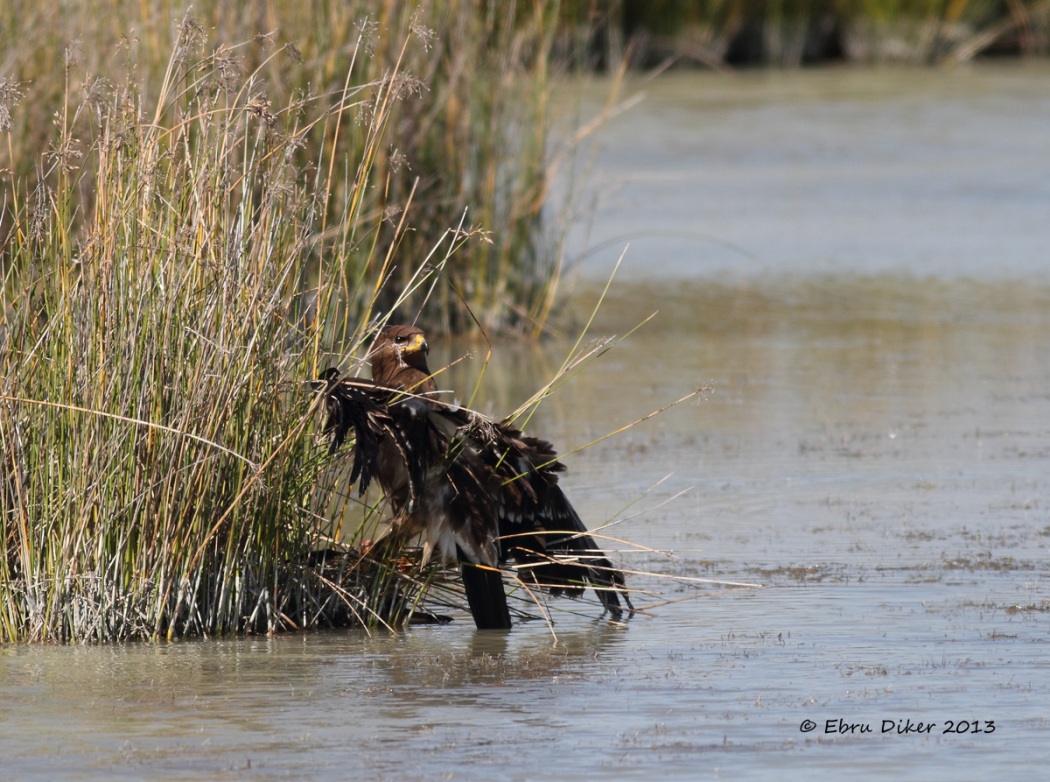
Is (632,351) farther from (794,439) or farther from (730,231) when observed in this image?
(730,231)

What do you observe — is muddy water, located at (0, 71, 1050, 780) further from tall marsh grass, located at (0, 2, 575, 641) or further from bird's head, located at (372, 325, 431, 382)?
bird's head, located at (372, 325, 431, 382)

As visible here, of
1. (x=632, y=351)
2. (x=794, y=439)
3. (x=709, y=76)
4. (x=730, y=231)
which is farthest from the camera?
(x=709, y=76)

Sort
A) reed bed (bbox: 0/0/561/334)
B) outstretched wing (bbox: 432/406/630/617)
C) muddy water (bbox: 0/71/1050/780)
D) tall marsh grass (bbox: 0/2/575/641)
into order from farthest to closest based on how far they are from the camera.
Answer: reed bed (bbox: 0/0/561/334)
outstretched wing (bbox: 432/406/630/617)
tall marsh grass (bbox: 0/2/575/641)
muddy water (bbox: 0/71/1050/780)

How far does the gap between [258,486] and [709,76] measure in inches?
864

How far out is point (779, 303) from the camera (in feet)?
38.2

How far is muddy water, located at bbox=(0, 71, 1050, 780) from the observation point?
387 cm

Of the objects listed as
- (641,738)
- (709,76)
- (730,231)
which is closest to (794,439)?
(641,738)

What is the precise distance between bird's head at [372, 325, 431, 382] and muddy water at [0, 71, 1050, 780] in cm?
71

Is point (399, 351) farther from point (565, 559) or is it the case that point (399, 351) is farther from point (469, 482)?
point (565, 559)

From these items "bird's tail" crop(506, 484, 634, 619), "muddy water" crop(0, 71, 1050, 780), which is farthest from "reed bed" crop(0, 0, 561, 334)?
"bird's tail" crop(506, 484, 634, 619)

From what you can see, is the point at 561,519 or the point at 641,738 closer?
the point at 641,738

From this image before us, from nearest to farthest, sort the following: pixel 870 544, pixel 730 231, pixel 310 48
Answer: pixel 870 544 → pixel 310 48 → pixel 730 231

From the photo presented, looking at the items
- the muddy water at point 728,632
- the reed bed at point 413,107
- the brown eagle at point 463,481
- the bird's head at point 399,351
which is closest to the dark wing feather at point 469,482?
the brown eagle at point 463,481

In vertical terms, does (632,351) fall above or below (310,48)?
below
